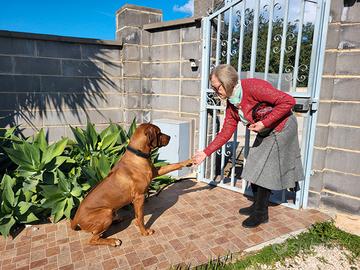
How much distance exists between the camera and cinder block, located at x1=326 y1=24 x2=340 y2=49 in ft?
10.7

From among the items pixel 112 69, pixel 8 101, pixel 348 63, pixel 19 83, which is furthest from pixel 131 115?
pixel 348 63

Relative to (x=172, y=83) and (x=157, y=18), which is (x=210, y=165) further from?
(x=157, y=18)

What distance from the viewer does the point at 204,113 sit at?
4.62 m

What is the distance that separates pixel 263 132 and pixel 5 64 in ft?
14.4

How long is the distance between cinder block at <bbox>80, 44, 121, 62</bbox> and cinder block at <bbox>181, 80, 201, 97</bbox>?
5.16 ft

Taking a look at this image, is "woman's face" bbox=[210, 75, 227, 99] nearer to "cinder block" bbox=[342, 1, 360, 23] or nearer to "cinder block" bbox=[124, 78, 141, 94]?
"cinder block" bbox=[342, 1, 360, 23]

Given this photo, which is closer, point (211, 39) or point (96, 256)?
point (96, 256)

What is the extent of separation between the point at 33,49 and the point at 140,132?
3.18 metres

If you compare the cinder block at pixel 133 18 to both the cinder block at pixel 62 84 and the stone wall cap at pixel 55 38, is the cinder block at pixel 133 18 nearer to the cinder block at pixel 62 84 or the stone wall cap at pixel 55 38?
the stone wall cap at pixel 55 38

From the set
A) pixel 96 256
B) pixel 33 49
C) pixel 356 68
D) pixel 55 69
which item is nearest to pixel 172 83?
pixel 55 69

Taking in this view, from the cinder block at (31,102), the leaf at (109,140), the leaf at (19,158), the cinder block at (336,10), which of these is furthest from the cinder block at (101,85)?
the cinder block at (336,10)

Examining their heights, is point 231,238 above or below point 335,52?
below

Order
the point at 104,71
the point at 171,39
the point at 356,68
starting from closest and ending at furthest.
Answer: the point at 356,68 → the point at 171,39 → the point at 104,71

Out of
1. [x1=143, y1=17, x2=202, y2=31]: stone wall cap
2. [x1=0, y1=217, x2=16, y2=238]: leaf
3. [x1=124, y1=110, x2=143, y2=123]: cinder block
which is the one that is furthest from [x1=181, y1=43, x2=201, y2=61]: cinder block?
[x1=0, y1=217, x2=16, y2=238]: leaf
